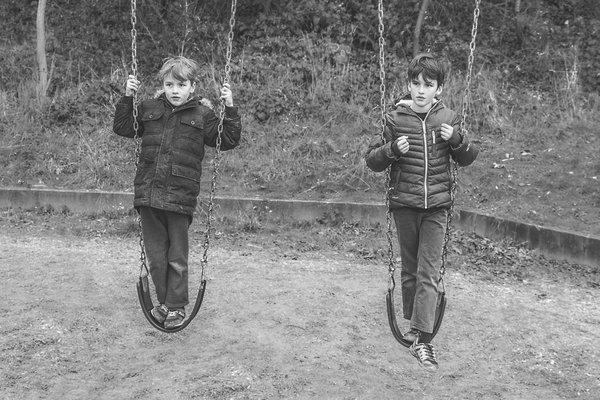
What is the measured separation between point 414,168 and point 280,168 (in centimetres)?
535

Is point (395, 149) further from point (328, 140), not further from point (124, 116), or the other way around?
point (328, 140)

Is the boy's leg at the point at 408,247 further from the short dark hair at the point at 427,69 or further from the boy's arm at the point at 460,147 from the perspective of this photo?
the short dark hair at the point at 427,69

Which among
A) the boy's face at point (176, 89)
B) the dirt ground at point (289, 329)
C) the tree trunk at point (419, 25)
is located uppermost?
the tree trunk at point (419, 25)

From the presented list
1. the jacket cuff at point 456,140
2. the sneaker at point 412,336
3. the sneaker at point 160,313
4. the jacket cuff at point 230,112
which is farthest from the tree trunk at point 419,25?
the sneaker at point 412,336

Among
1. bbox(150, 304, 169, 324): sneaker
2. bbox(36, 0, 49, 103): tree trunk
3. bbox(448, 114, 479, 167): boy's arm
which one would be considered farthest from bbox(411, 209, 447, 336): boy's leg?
bbox(36, 0, 49, 103): tree trunk

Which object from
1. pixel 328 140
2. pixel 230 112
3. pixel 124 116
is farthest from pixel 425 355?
pixel 328 140

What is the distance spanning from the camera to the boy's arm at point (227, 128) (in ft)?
16.6

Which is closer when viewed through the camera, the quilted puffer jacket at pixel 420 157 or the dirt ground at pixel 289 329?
the quilted puffer jacket at pixel 420 157

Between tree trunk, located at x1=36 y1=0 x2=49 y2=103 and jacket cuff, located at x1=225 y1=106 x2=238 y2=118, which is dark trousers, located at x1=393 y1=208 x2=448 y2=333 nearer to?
jacket cuff, located at x1=225 y1=106 x2=238 y2=118

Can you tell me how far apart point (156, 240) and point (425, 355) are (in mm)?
1757

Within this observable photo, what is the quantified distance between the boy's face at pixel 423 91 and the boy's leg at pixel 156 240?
1.67 m

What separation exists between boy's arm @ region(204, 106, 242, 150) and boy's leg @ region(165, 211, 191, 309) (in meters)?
0.50

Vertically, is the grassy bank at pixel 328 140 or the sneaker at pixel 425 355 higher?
the grassy bank at pixel 328 140

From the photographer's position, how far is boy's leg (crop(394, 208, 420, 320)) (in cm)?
469
